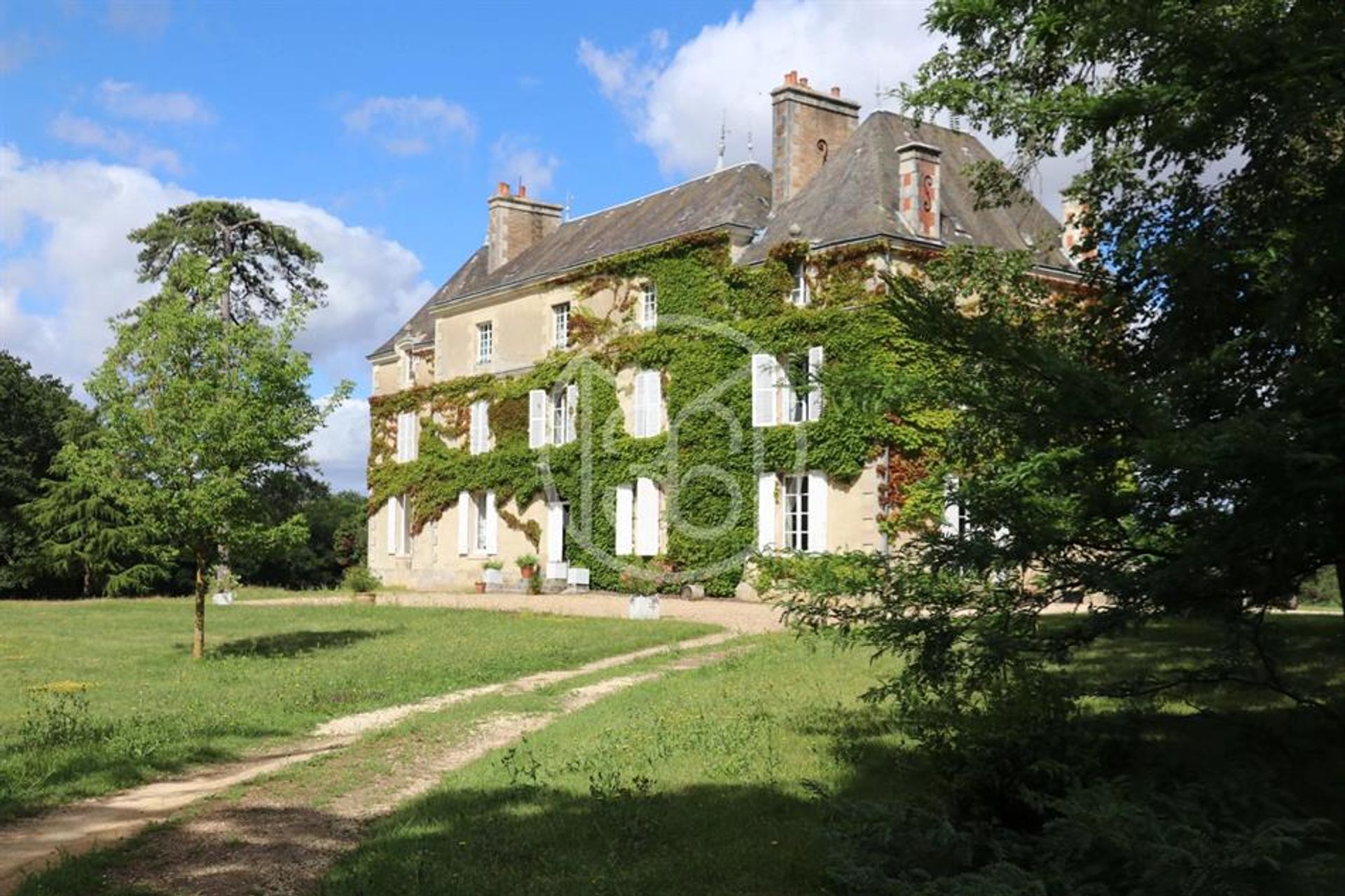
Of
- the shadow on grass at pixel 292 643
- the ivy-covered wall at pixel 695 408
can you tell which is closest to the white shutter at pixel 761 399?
the ivy-covered wall at pixel 695 408

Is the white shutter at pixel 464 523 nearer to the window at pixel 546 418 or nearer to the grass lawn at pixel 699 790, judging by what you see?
the window at pixel 546 418

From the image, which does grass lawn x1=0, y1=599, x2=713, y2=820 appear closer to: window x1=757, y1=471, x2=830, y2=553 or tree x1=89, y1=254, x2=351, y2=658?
tree x1=89, y1=254, x2=351, y2=658

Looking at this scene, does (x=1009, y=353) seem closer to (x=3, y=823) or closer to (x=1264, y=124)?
(x=1264, y=124)

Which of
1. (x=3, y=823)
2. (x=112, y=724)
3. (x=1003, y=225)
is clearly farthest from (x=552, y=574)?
(x=3, y=823)

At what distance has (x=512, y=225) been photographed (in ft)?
114

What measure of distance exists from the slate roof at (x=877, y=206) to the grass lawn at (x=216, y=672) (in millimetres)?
8621

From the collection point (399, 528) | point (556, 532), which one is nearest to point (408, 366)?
point (399, 528)

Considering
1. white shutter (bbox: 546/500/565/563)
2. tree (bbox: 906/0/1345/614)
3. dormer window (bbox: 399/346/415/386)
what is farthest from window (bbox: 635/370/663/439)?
tree (bbox: 906/0/1345/614)

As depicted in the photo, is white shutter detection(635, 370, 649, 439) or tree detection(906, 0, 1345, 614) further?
white shutter detection(635, 370, 649, 439)

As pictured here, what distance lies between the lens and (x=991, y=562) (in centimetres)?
639

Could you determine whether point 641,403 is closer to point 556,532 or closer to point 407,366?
point 556,532

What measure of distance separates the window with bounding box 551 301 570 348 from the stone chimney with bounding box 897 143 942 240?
930 cm

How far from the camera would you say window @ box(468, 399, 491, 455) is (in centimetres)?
3158

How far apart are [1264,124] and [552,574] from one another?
903 inches
